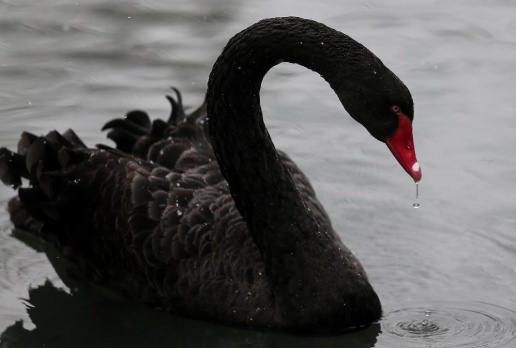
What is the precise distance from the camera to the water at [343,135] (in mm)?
6137

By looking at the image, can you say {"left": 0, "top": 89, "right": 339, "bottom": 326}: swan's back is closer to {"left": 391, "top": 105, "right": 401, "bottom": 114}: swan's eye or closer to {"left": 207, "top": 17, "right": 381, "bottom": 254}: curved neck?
{"left": 207, "top": 17, "right": 381, "bottom": 254}: curved neck

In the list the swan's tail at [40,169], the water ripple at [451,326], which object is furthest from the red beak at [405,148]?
the swan's tail at [40,169]

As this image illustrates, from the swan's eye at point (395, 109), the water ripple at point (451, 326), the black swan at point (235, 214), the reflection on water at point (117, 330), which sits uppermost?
the swan's eye at point (395, 109)

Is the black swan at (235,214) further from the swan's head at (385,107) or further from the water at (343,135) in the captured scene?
the water at (343,135)

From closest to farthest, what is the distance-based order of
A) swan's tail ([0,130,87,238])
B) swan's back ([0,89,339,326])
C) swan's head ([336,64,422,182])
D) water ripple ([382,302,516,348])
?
swan's head ([336,64,422,182]) → water ripple ([382,302,516,348]) → swan's back ([0,89,339,326]) → swan's tail ([0,130,87,238])

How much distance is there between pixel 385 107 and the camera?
5.49 meters

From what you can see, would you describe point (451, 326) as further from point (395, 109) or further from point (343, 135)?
point (343, 135)

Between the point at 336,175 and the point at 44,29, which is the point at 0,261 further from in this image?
the point at 44,29

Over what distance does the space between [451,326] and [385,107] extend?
111 cm

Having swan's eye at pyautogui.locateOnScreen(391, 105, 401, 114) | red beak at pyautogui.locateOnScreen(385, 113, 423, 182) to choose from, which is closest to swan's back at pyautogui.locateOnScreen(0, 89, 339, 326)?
red beak at pyautogui.locateOnScreen(385, 113, 423, 182)

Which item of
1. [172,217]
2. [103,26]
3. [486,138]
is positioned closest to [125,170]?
[172,217]

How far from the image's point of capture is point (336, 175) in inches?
290

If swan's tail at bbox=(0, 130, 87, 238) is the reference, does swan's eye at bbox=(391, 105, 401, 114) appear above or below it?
above

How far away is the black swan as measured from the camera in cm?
571
